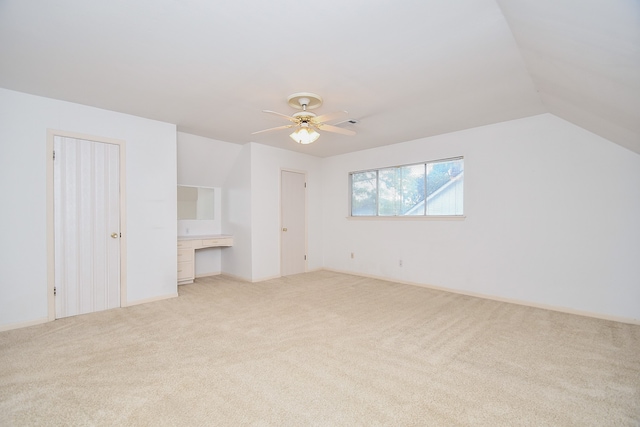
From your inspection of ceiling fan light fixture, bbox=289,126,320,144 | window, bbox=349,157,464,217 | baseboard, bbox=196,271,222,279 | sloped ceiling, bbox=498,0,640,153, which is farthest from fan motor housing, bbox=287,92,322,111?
baseboard, bbox=196,271,222,279

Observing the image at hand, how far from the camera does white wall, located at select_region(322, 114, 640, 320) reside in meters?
3.31

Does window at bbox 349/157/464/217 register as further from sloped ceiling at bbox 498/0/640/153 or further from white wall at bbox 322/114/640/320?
sloped ceiling at bbox 498/0/640/153

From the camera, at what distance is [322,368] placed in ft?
7.45

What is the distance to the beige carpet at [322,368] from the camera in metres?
1.76

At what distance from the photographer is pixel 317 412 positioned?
177 centimetres

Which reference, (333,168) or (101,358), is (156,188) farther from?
(333,168)

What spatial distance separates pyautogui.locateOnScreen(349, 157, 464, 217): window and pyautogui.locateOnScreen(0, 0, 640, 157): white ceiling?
4.06 ft

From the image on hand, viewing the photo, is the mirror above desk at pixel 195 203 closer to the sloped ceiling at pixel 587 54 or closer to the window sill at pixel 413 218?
the window sill at pixel 413 218

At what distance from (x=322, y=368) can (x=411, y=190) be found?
364 centimetres

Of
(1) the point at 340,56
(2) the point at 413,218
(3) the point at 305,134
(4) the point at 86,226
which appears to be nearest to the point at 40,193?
(4) the point at 86,226

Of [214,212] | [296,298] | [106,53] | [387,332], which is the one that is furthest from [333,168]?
[106,53]

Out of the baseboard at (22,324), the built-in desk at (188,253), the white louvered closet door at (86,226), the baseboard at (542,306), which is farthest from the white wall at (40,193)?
the baseboard at (542,306)

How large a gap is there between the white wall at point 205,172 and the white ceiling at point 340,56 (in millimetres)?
1349

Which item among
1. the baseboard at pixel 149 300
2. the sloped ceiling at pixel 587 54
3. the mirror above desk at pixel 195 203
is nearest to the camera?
the sloped ceiling at pixel 587 54
